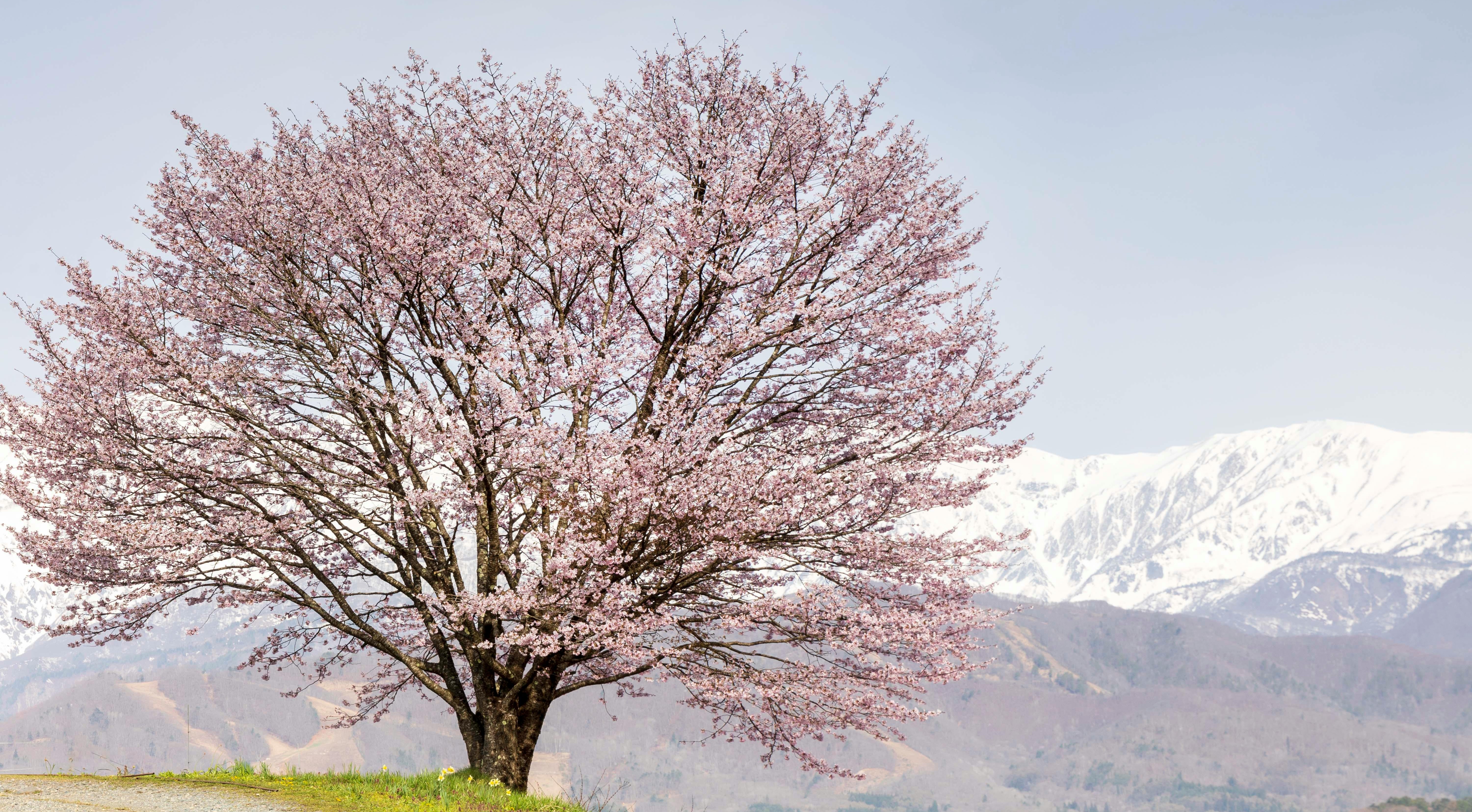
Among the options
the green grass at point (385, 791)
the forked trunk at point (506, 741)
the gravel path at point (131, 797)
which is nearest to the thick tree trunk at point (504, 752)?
the forked trunk at point (506, 741)

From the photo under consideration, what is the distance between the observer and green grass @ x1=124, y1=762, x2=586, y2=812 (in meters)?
13.9

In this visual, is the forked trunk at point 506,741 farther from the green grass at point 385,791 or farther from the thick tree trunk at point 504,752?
the green grass at point 385,791

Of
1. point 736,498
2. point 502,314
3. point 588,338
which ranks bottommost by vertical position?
point 736,498

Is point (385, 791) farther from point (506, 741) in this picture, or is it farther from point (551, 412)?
point (551, 412)

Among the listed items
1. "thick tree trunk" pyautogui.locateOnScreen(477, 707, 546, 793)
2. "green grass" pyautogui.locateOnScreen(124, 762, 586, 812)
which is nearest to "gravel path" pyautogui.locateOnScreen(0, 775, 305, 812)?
"green grass" pyautogui.locateOnScreen(124, 762, 586, 812)

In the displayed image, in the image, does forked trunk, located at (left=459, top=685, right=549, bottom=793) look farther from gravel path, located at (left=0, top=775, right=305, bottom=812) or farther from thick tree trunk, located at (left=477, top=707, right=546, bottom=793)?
gravel path, located at (left=0, top=775, right=305, bottom=812)

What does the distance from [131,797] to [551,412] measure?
7.66m

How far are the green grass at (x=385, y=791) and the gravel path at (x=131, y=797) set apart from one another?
1.32 feet

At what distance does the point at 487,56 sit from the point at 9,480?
32.5ft

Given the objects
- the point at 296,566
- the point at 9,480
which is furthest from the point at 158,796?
the point at 9,480

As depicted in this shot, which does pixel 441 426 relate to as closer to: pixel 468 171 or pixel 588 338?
pixel 588 338

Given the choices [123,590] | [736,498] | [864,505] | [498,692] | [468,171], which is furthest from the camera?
[123,590]

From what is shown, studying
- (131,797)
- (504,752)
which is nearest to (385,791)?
(504,752)

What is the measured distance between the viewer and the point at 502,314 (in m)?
17.8
